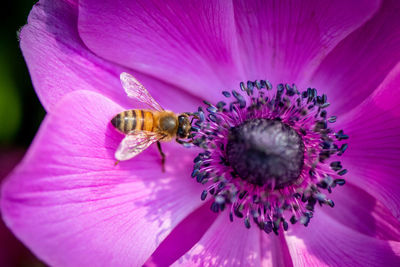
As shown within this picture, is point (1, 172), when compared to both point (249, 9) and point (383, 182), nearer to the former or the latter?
point (249, 9)

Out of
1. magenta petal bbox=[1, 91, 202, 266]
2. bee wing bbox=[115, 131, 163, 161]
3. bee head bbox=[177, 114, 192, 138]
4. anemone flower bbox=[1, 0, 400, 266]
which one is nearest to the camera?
magenta petal bbox=[1, 91, 202, 266]

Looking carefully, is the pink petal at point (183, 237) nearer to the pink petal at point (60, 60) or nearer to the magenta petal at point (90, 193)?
the magenta petal at point (90, 193)

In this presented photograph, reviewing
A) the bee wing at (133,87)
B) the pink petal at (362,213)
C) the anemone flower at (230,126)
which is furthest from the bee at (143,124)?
the pink petal at (362,213)

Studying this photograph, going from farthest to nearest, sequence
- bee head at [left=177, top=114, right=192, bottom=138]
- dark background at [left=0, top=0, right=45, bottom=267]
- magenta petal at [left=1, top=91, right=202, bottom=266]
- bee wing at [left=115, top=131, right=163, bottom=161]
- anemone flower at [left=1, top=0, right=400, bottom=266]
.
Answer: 1. dark background at [left=0, top=0, right=45, bottom=267]
2. bee head at [left=177, top=114, right=192, bottom=138]
3. anemone flower at [left=1, top=0, right=400, bottom=266]
4. bee wing at [left=115, top=131, right=163, bottom=161]
5. magenta petal at [left=1, top=91, right=202, bottom=266]

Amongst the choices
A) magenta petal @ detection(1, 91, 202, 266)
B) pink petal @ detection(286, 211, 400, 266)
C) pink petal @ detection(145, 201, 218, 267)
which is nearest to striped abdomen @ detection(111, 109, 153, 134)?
magenta petal @ detection(1, 91, 202, 266)

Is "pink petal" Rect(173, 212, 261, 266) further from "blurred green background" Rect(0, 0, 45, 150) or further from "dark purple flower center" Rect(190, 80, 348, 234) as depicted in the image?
"blurred green background" Rect(0, 0, 45, 150)

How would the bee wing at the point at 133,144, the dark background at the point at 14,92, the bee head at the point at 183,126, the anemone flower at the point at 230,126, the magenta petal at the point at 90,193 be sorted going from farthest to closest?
1. the dark background at the point at 14,92
2. the bee head at the point at 183,126
3. the anemone flower at the point at 230,126
4. the bee wing at the point at 133,144
5. the magenta petal at the point at 90,193

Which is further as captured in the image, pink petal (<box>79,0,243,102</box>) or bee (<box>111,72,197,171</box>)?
pink petal (<box>79,0,243,102</box>)

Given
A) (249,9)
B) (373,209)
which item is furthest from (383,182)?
(249,9)
